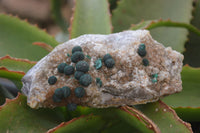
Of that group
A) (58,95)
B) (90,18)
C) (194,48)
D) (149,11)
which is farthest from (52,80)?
(194,48)

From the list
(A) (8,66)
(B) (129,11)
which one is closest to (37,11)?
(B) (129,11)

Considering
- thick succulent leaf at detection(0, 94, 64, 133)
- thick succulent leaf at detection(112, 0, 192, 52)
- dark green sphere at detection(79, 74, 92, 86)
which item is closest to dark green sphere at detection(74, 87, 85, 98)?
dark green sphere at detection(79, 74, 92, 86)

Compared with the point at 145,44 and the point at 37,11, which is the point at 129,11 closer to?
the point at 145,44

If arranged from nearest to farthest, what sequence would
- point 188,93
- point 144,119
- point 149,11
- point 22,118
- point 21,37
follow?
point 144,119
point 22,118
point 188,93
point 21,37
point 149,11

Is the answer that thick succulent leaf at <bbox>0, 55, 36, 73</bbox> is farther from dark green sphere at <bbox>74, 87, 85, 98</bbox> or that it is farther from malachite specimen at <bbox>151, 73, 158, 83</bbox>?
malachite specimen at <bbox>151, 73, 158, 83</bbox>

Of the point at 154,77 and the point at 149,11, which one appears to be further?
the point at 149,11

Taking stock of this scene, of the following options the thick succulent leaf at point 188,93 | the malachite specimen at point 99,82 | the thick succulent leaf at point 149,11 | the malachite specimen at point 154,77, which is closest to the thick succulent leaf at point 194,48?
the thick succulent leaf at point 149,11

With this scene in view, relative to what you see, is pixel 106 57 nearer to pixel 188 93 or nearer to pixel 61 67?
pixel 61 67
